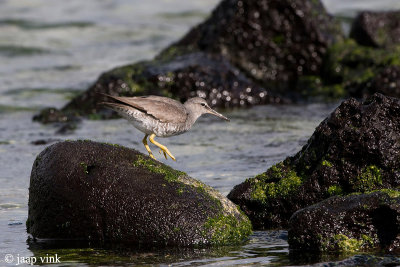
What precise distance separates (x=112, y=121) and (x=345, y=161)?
6740 mm

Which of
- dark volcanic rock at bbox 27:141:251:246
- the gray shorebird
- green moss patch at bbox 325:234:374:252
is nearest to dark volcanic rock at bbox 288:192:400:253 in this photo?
green moss patch at bbox 325:234:374:252

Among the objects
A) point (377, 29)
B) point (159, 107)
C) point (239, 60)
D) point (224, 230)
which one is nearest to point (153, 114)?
point (159, 107)

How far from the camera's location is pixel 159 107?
7.75 metres

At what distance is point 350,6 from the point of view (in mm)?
22109

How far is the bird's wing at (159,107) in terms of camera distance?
7.50 meters

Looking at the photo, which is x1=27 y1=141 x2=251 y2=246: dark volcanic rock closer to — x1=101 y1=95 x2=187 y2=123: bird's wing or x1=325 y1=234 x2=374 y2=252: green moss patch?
x1=325 y1=234 x2=374 y2=252: green moss patch

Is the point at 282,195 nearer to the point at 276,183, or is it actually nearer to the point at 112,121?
the point at 276,183

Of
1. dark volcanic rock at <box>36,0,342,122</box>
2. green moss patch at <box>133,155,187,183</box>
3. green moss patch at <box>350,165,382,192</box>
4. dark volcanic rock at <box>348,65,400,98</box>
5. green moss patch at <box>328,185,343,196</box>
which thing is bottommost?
green moss patch at <box>328,185,343,196</box>

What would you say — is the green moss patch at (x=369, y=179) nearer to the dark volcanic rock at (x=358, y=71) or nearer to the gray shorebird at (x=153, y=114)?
the gray shorebird at (x=153, y=114)

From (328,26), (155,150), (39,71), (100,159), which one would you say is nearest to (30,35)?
(39,71)

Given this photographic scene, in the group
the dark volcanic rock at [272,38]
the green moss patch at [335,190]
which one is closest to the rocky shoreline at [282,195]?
the green moss patch at [335,190]

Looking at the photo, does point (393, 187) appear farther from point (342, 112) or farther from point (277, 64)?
point (277, 64)

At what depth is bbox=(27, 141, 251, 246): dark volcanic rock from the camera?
600 cm

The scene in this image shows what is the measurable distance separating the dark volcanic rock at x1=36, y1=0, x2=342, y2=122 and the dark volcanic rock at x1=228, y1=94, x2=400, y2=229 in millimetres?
6241
